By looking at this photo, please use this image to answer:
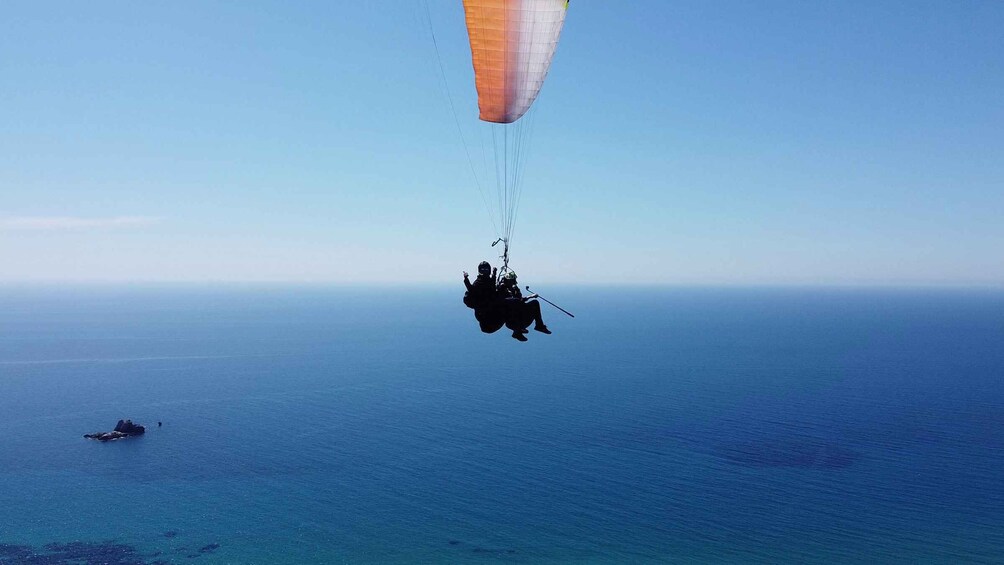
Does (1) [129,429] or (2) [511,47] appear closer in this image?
(2) [511,47]

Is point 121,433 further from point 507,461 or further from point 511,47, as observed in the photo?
point 511,47

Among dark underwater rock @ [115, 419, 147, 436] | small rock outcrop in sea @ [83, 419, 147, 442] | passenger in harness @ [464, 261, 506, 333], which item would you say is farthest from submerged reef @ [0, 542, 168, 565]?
passenger in harness @ [464, 261, 506, 333]

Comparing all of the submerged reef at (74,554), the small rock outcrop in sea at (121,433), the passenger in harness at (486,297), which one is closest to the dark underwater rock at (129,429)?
the small rock outcrop in sea at (121,433)

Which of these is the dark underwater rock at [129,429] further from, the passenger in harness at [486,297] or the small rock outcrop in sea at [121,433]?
the passenger in harness at [486,297]

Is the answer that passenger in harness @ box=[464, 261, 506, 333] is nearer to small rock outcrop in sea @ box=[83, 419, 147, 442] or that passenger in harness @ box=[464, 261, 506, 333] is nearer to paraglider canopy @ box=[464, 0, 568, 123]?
paraglider canopy @ box=[464, 0, 568, 123]

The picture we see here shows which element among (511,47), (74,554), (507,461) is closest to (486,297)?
(511,47)
